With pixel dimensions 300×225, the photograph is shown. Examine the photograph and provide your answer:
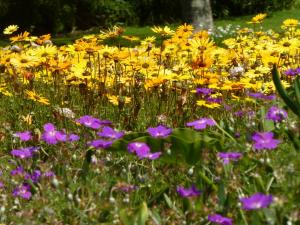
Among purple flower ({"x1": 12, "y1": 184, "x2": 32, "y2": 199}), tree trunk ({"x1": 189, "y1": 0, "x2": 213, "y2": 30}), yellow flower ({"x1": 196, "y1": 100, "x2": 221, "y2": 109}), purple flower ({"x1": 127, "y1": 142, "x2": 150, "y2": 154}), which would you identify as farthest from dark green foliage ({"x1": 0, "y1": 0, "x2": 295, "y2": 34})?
purple flower ({"x1": 127, "y1": 142, "x2": 150, "y2": 154})

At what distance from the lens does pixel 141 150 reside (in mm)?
2609

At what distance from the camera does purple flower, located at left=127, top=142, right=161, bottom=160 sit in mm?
2605

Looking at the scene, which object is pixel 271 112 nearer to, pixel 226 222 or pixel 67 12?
pixel 226 222

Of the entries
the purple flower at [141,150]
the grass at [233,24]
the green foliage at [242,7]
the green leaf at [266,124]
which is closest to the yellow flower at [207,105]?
the green leaf at [266,124]

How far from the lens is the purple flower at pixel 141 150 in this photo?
2.61 m

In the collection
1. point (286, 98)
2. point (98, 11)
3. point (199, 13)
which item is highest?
point (286, 98)

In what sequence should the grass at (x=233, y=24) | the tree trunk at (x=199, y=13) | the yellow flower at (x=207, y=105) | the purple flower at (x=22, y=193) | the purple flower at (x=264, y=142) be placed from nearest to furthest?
the purple flower at (x=264, y=142) → the purple flower at (x=22, y=193) → the yellow flower at (x=207, y=105) → the tree trunk at (x=199, y=13) → the grass at (x=233, y=24)

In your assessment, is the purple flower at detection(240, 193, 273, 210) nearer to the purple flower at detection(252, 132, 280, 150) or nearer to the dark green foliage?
the purple flower at detection(252, 132, 280, 150)

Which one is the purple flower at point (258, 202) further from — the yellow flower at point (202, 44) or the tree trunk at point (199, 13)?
the tree trunk at point (199, 13)

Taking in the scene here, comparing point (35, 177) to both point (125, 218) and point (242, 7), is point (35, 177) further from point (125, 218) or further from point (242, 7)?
point (242, 7)

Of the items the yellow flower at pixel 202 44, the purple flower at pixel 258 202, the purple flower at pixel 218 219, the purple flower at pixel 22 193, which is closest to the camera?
the purple flower at pixel 258 202

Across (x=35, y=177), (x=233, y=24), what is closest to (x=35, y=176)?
(x=35, y=177)

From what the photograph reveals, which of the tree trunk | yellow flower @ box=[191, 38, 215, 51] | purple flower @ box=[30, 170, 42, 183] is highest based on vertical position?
yellow flower @ box=[191, 38, 215, 51]

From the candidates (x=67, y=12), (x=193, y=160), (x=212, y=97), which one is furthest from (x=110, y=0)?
(x=193, y=160)
